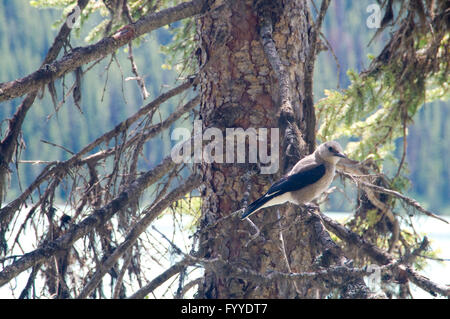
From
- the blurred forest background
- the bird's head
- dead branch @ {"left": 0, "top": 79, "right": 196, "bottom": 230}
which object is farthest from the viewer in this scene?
the blurred forest background

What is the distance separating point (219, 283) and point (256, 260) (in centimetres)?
30

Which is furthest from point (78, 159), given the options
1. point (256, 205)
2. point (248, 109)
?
point (256, 205)

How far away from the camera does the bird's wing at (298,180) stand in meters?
3.39

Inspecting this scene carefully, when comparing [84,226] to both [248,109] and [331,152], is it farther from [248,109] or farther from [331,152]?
[331,152]

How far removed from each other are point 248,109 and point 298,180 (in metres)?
0.61

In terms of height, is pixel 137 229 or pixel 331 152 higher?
pixel 331 152

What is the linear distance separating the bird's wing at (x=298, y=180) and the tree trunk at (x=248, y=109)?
0.43ft

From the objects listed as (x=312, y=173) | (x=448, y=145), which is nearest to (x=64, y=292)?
(x=312, y=173)

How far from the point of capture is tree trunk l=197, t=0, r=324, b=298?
3.58 m

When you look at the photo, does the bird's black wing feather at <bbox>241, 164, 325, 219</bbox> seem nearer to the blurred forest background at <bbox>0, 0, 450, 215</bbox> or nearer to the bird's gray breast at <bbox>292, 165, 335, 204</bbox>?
the bird's gray breast at <bbox>292, 165, 335, 204</bbox>

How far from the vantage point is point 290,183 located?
3.47 meters

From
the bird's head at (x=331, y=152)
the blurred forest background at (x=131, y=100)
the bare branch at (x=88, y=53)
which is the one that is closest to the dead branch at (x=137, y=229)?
the bird's head at (x=331, y=152)

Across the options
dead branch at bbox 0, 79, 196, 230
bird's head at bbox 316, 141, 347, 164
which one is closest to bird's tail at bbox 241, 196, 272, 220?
bird's head at bbox 316, 141, 347, 164
